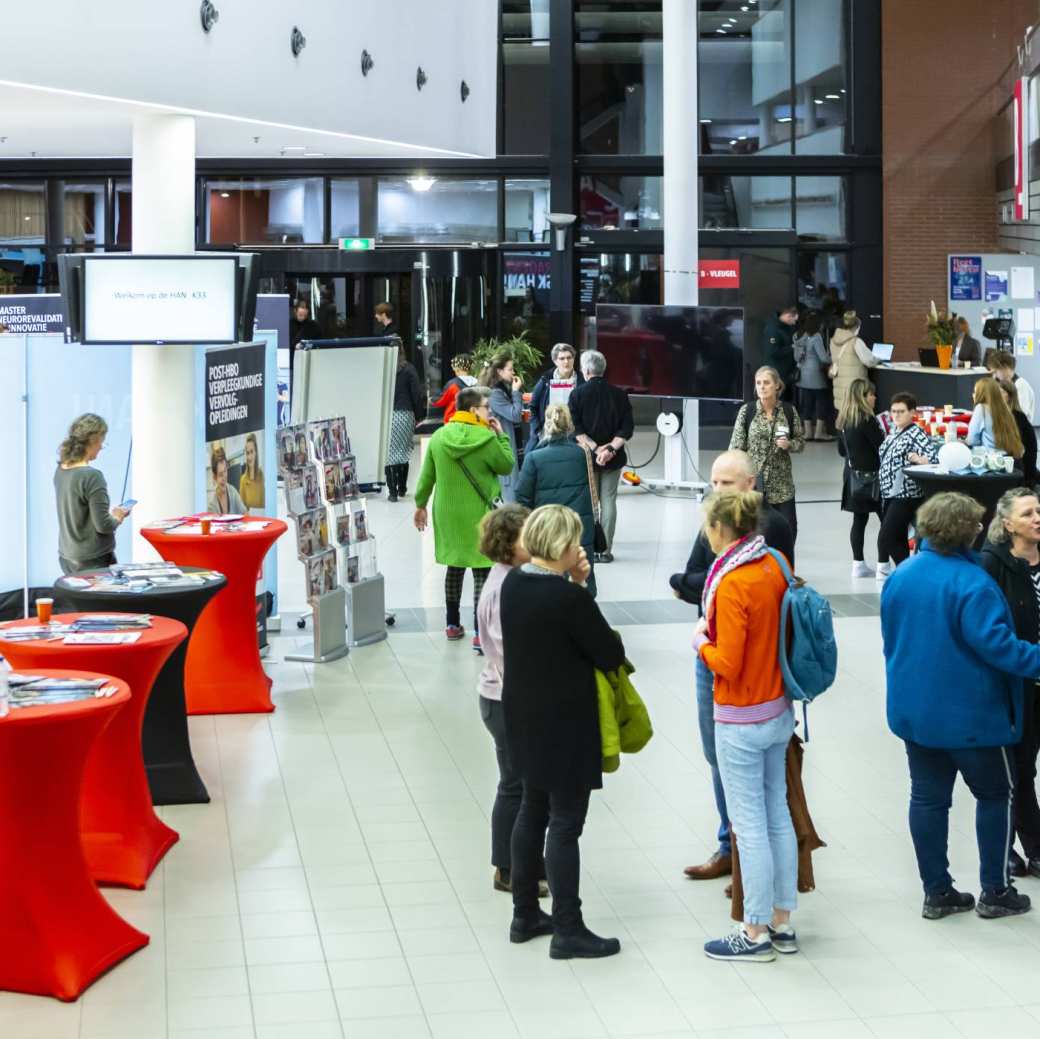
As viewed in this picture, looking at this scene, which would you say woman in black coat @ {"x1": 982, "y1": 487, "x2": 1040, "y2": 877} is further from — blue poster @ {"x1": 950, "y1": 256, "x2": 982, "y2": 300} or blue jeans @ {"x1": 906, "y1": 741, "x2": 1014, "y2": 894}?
blue poster @ {"x1": 950, "y1": 256, "x2": 982, "y2": 300}

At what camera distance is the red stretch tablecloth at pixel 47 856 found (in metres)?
5.12

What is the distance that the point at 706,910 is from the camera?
5.97 metres

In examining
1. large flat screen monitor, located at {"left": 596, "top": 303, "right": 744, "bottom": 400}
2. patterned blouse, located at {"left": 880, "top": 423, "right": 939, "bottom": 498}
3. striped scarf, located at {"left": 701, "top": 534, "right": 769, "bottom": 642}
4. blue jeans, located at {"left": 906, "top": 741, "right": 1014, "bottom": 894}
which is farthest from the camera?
large flat screen monitor, located at {"left": 596, "top": 303, "right": 744, "bottom": 400}

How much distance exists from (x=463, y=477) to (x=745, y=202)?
585 inches

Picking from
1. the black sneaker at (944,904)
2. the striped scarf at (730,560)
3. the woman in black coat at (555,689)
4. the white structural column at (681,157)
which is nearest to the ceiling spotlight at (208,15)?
the woman in black coat at (555,689)

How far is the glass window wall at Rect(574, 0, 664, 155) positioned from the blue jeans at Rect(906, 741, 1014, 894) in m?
19.0

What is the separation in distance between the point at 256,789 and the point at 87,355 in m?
3.95

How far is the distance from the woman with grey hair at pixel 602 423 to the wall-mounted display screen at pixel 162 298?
4424 millimetres

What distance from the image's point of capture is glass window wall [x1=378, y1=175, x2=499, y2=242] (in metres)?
24.0

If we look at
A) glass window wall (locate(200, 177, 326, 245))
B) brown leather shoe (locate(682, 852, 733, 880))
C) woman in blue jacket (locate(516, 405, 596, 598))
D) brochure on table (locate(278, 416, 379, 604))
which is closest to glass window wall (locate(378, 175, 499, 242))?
glass window wall (locate(200, 177, 326, 245))

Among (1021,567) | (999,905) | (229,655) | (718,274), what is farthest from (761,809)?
(718,274)

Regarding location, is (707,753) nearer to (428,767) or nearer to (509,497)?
(428,767)

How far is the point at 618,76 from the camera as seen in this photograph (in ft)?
78.5

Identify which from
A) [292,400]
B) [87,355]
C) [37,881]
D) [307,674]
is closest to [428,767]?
[307,674]
